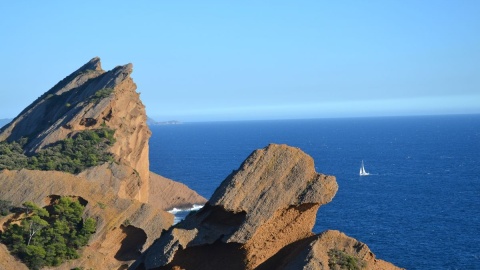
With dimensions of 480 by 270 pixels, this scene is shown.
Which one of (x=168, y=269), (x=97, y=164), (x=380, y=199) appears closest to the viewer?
(x=168, y=269)

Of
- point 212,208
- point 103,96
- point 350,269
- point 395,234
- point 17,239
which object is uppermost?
point 103,96

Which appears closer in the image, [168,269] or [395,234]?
[168,269]

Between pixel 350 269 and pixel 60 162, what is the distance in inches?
1713

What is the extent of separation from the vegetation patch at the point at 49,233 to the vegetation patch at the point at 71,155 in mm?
10176

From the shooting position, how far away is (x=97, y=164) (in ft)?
201

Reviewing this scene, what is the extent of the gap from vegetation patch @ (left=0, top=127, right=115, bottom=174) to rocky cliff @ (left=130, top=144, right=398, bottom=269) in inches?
1450

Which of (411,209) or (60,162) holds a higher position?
(60,162)

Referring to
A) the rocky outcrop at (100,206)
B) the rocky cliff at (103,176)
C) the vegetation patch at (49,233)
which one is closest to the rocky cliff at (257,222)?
the rocky cliff at (103,176)

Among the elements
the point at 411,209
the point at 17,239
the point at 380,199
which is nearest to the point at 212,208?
the point at 17,239

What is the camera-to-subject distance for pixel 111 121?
70875 millimetres

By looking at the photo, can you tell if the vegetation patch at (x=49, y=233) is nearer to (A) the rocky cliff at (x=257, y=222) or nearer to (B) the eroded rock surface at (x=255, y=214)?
(A) the rocky cliff at (x=257, y=222)

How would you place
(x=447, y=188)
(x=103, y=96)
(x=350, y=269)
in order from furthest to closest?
(x=447, y=188), (x=103, y=96), (x=350, y=269)

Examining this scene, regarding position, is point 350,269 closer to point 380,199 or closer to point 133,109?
point 133,109

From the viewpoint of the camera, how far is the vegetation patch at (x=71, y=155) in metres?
61.8
